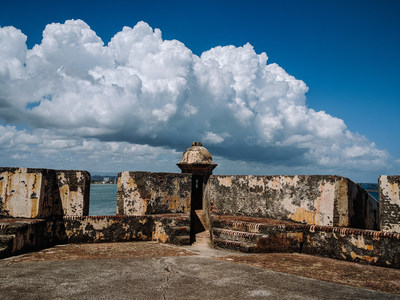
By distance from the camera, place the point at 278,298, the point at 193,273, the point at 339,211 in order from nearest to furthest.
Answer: the point at 278,298, the point at 193,273, the point at 339,211

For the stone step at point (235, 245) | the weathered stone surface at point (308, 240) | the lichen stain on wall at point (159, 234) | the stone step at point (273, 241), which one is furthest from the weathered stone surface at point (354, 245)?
the lichen stain on wall at point (159, 234)

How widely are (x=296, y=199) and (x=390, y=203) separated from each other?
1.40 meters

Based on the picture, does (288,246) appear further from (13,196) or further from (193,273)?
(13,196)

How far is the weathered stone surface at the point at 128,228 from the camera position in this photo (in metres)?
5.22

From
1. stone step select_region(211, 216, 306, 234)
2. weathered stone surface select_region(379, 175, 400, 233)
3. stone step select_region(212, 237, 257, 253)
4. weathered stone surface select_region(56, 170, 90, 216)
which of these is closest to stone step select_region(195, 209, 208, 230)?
stone step select_region(211, 216, 306, 234)

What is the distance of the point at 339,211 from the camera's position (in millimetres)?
4695

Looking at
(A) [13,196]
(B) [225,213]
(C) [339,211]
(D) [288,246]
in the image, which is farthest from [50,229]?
(C) [339,211]

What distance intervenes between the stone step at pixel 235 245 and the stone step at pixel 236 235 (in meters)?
0.06

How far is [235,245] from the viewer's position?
Answer: 477 cm

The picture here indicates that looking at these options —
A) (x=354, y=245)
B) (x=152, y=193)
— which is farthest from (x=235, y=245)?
(x=152, y=193)

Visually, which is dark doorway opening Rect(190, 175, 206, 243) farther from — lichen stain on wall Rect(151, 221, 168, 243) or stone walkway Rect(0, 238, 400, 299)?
stone walkway Rect(0, 238, 400, 299)

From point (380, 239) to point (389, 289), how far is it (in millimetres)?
1160

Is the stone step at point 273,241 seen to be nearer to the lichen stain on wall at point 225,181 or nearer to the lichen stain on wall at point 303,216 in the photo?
the lichen stain on wall at point 303,216

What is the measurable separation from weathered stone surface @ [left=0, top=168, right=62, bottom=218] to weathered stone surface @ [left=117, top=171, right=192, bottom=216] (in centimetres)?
135
